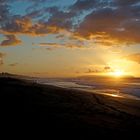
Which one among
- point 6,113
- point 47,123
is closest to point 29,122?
point 47,123

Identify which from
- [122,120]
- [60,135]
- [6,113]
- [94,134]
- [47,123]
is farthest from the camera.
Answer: [122,120]

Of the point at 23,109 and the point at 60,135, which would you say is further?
the point at 23,109

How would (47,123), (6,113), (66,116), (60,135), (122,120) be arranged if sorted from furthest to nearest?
(122,120)
(66,116)
(6,113)
(47,123)
(60,135)

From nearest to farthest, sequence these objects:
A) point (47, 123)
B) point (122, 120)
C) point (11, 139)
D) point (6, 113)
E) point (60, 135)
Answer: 1. point (11, 139)
2. point (60, 135)
3. point (47, 123)
4. point (6, 113)
5. point (122, 120)

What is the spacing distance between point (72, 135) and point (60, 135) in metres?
0.29

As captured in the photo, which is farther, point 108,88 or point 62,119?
point 108,88

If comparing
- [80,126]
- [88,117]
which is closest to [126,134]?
[80,126]

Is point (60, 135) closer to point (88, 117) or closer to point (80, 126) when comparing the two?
point (80, 126)

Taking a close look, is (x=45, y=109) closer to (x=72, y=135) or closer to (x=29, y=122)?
(x=29, y=122)

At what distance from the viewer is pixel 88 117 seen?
905 centimetres

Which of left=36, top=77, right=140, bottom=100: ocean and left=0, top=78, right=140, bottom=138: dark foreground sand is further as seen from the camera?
left=36, top=77, right=140, bottom=100: ocean

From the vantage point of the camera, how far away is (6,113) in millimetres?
8148

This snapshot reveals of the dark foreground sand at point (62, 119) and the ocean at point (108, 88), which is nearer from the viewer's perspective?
the dark foreground sand at point (62, 119)

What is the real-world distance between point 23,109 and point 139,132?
3376 millimetres
